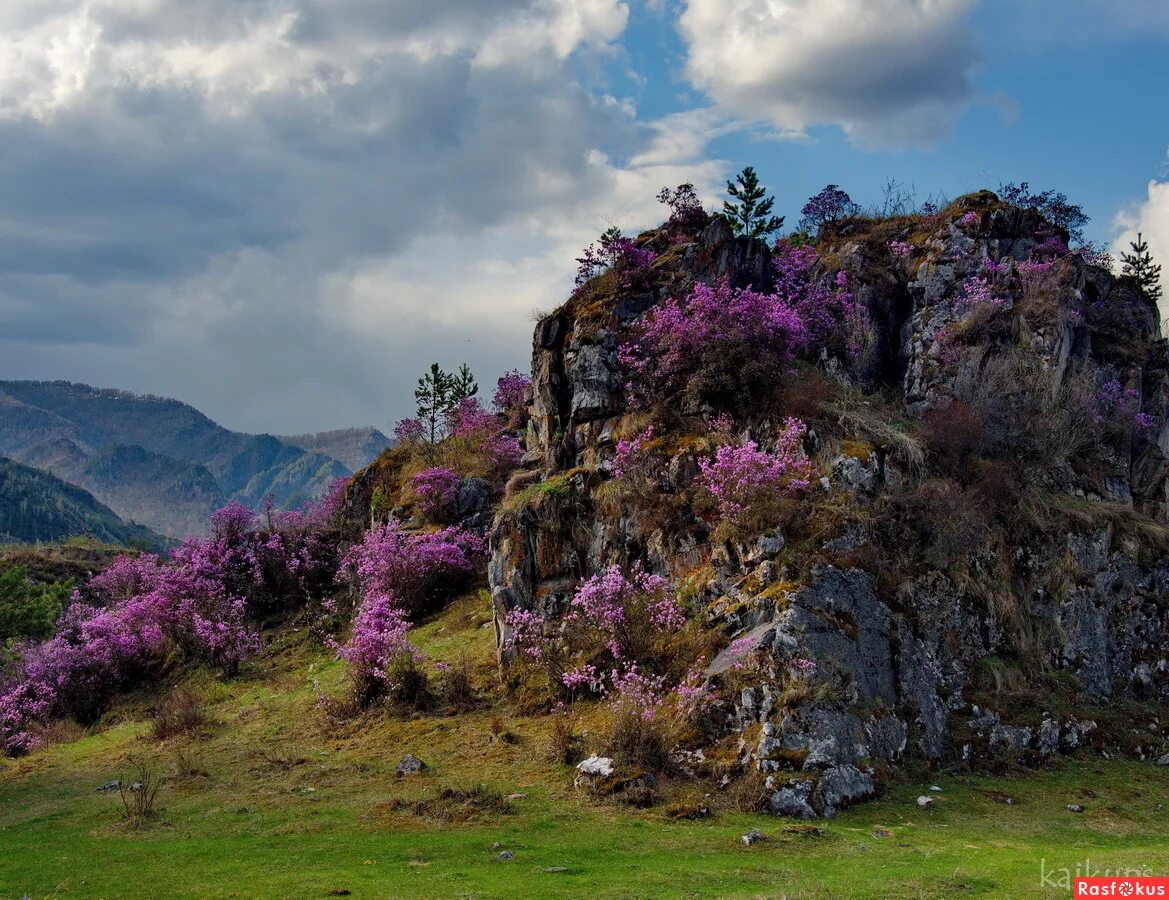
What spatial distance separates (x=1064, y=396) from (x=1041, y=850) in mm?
17980

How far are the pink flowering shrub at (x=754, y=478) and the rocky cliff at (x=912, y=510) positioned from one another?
48 centimetres

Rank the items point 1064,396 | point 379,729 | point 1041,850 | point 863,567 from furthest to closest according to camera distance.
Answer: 1. point 1064,396
2. point 379,729
3. point 863,567
4. point 1041,850

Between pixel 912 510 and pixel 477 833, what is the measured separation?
1352cm

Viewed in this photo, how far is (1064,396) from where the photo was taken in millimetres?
26188

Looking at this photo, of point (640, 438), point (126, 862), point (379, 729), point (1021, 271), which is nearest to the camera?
point (126, 862)

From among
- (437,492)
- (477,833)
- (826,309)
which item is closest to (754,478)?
(477,833)

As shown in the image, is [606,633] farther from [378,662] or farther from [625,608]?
[378,662]

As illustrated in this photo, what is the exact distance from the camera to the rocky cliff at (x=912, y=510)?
17.1 meters

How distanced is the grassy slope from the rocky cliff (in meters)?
1.66

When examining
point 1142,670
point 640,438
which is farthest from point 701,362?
point 1142,670

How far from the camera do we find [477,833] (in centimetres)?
1280

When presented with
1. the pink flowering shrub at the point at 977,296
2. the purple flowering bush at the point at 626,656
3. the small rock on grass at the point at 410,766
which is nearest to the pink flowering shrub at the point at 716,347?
the purple flowering bush at the point at 626,656

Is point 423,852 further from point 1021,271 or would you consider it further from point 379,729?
point 1021,271

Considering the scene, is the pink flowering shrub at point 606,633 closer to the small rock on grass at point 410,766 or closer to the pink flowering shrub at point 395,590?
the pink flowering shrub at point 395,590
